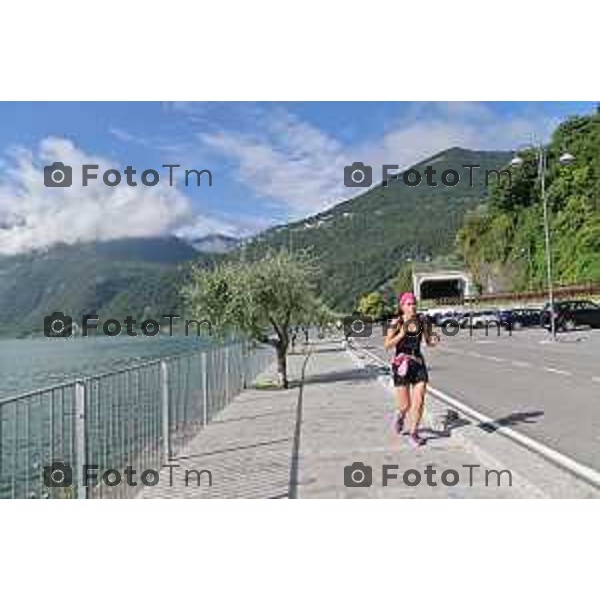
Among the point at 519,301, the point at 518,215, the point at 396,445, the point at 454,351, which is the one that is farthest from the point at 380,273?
the point at 396,445

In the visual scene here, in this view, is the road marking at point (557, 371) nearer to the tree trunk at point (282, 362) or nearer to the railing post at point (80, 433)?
the tree trunk at point (282, 362)

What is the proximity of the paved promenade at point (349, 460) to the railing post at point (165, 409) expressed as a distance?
0.19 metres

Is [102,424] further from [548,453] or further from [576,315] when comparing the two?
[576,315]

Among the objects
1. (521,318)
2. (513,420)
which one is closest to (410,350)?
(513,420)

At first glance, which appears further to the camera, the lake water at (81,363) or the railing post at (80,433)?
the lake water at (81,363)

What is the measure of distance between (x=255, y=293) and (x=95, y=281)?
2651 inches

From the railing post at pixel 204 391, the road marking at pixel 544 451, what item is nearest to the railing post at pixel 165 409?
the railing post at pixel 204 391

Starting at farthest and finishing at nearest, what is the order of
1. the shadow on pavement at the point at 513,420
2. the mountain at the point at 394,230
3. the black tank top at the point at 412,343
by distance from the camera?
the mountain at the point at 394,230 < the shadow on pavement at the point at 513,420 < the black tank top at the point at 412,343

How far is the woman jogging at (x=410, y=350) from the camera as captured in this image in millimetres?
8984

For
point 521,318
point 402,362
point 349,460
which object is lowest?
point 349,460

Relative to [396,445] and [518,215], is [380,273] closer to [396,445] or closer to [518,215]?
[518,215]

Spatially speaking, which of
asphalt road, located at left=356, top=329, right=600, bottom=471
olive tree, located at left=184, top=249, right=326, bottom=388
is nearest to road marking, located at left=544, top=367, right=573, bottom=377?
asphalt road, located at left=356, top=329, right=600, bottom=471

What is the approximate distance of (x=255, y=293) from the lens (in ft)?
57.0

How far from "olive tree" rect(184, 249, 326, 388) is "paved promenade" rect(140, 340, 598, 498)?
3.88m
